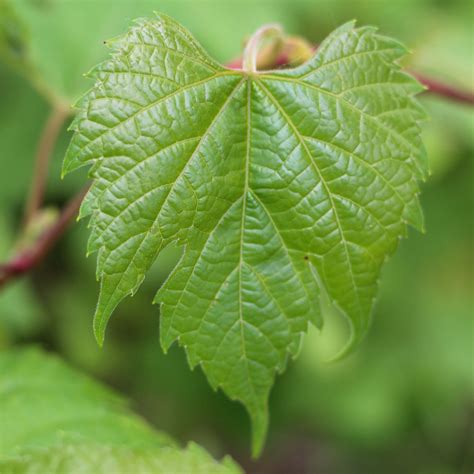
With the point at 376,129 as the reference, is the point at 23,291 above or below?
below

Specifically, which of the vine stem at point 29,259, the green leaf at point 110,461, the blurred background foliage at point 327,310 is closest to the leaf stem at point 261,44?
the vine stem at point 29,259

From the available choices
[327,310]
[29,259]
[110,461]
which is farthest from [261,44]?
[327,310]

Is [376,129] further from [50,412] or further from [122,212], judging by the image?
[50,412]

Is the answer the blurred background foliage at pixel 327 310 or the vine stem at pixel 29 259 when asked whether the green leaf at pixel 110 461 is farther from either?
the blurred background foliage at pixel 327 310

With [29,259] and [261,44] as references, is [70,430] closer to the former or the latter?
[29,259]

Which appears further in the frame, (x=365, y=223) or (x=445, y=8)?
(x=445, y=8)

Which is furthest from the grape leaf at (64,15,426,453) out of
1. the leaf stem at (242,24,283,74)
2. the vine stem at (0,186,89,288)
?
the vine stem at (0,186,89,288)

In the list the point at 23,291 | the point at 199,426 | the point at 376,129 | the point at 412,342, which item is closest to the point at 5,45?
the point at 376,129
